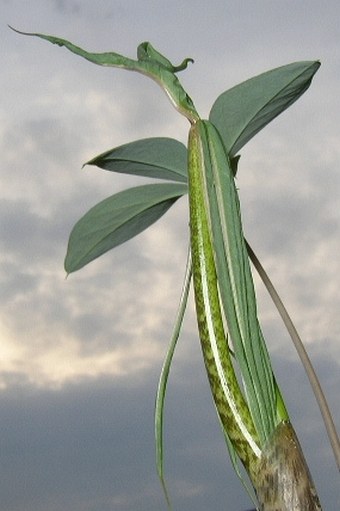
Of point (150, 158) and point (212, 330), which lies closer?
point (212, 330)

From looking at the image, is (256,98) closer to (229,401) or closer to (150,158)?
(150,158)

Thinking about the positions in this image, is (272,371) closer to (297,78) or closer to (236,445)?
(236,445)

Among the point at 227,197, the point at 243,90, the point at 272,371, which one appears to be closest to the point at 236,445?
the point at 272,371

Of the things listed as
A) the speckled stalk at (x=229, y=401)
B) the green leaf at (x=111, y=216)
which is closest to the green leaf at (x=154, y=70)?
the speckled stalk at (x=229, y=401)

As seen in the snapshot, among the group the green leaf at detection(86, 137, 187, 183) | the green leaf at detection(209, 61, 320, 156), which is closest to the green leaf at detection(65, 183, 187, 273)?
the green leaf at detection(86, 137, 187, 183)

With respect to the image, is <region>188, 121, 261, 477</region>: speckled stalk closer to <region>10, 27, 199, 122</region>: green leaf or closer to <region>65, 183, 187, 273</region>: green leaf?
<region>10, 27, 199, 122</region>: green leaf

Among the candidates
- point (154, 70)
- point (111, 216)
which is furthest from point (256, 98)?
point (111, 216)

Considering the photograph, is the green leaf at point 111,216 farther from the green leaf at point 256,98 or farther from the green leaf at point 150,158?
the green leaf at point 256,98
